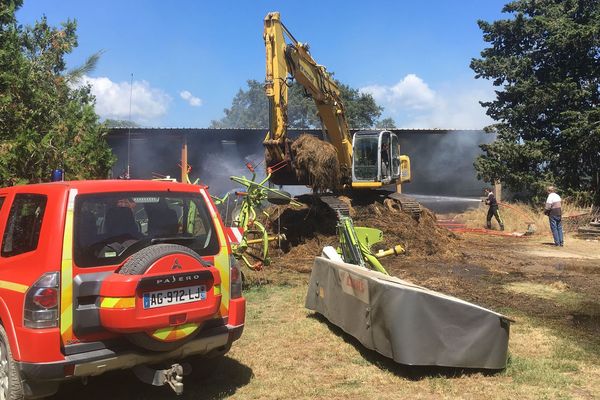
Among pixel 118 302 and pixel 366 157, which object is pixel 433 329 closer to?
pixel 118 302

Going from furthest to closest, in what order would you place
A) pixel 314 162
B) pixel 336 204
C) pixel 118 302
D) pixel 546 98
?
pixel 546 98 → pixel 336 204 → pixel 314 162 → pixel 118 302

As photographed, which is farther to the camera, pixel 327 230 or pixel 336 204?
pixel 336 204

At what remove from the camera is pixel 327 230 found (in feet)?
39.5

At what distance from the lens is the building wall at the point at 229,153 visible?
24.3 metres

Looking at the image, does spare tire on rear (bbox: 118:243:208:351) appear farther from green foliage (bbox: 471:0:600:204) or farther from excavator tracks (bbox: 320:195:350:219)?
green foliage (bbox: 471:0:600:204)

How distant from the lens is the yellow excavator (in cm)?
1078

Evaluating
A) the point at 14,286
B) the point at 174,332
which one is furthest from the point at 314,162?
the point at 14,286

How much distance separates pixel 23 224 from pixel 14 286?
50 centimetres

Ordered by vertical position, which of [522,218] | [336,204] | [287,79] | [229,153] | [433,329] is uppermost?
[287,79]

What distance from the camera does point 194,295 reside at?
144 inches

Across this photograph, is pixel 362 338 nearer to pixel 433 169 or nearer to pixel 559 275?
pixel 559 275

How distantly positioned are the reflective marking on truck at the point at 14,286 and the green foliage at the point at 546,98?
19957mm

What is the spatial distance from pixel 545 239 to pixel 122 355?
50.8 ft

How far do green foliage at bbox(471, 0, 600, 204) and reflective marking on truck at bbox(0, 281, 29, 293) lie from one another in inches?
786
